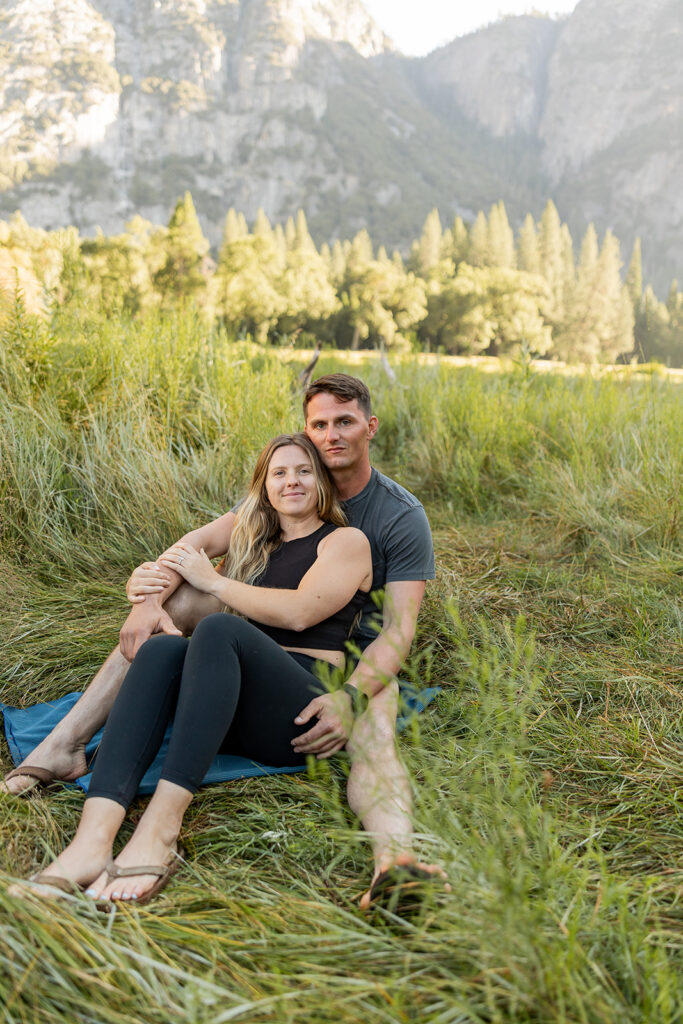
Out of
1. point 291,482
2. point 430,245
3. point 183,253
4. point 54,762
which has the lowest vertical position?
point 54,762

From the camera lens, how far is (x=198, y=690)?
2.07m

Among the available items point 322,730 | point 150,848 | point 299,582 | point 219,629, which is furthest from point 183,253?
point 150,848

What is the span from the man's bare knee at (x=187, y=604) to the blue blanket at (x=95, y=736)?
1.34 feet

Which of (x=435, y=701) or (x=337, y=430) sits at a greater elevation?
(x=337, y=430)

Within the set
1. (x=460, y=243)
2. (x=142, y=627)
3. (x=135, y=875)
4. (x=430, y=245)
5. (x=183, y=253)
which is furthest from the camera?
(x=430, y=245)

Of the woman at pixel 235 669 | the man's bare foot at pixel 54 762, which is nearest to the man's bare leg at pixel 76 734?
the man's bare foot at pixel 54 762

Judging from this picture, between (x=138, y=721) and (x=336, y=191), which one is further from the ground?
(x=336, y=191)

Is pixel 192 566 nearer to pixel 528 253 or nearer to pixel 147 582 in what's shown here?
pixel 147 582

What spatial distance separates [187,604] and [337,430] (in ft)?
2.74

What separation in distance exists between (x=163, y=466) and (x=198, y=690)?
2486 millimetres

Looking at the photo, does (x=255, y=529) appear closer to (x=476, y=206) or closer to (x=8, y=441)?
(x=8, y=441)

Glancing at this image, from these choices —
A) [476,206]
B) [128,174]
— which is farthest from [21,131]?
[476,206]

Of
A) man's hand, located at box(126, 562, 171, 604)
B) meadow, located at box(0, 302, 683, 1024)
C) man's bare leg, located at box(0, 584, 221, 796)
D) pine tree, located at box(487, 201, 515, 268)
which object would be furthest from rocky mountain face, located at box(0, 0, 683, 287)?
man's bare leg, located at box(0, 584, 221, 796)

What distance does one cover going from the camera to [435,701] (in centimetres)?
291
